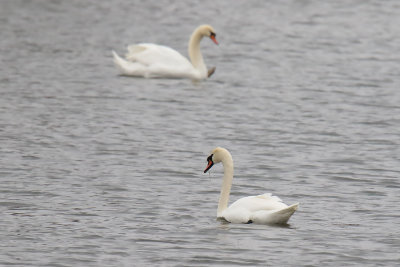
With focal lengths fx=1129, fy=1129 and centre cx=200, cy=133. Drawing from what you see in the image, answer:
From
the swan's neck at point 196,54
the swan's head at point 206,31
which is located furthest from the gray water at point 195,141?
the swan's head at point 206,31

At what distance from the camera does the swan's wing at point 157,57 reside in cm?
2241

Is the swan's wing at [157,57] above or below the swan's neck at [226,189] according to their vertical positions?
above

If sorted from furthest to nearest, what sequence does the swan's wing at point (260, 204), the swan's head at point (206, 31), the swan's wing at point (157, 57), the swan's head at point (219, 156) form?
the swan's head at point (206, 31)
the swan's wing at point (157, 57)
the swan's head at point (219, 156)
the swan's wing at point (260, 204)

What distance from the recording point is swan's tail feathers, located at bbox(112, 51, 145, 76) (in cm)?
2257

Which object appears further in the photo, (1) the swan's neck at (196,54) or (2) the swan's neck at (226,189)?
(1) the swan's neck at (196,54)

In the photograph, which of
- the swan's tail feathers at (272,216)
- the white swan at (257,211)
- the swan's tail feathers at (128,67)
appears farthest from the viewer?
the swan's tail feathers at (128,67)

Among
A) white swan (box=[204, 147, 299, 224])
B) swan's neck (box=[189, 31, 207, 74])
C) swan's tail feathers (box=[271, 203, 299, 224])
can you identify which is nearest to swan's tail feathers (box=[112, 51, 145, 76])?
swan's neck (box=[189, 31, 207, 74])

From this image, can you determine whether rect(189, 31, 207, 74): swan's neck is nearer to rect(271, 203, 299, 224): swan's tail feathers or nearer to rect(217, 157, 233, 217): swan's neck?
rect(217, 157, 233, 217): swan's neck

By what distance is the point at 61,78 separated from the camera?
72.3 feet

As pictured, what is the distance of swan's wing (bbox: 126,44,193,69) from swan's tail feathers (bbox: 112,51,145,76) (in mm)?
151

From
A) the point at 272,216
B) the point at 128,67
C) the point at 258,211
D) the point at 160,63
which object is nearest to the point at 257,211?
the point at 258,211

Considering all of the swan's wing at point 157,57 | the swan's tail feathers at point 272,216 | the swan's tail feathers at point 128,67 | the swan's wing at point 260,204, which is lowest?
the swan's tail feathers at point 272,216

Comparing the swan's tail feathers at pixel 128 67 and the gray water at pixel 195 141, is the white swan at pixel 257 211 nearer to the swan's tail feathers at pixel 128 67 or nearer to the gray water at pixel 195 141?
the gray water at pixel 195 141

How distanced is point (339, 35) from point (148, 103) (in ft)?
34.2
